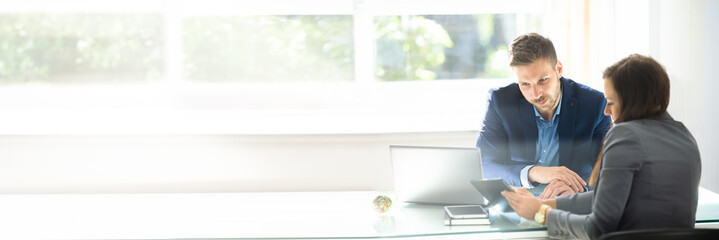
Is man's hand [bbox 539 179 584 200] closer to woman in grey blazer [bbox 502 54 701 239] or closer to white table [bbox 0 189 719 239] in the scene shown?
white table [bbox 0 189 719 239]

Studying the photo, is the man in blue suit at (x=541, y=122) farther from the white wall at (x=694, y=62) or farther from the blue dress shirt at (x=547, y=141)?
the white wall at (x=694, y=62)

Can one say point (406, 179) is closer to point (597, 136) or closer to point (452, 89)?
point (597, 136)

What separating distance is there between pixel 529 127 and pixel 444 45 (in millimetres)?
1539

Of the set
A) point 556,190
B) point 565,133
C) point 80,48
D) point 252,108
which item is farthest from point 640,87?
point 80,48

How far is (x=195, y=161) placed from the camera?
3557mm

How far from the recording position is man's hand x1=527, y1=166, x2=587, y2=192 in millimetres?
2203

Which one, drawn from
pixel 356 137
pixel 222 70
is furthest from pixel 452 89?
pixel 222 70

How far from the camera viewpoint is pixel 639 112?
172 centimetres

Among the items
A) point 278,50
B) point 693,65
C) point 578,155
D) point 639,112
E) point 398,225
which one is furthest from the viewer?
point 278,50

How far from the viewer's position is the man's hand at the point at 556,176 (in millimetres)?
2203

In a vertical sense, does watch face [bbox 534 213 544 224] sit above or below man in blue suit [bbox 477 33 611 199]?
below

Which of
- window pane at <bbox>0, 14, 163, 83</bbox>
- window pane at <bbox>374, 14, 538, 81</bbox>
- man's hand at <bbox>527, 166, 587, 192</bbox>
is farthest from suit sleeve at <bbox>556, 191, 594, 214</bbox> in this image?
window pane at <bbox>0, 14, 163, 83</bbox>

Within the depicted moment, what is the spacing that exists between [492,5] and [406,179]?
6.85 feet

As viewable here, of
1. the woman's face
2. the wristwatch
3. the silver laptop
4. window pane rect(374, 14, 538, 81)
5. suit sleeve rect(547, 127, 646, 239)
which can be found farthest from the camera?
window pane rect(374, 14, 538, 81)
